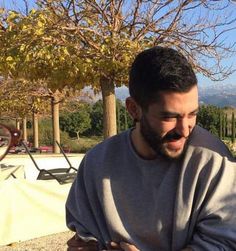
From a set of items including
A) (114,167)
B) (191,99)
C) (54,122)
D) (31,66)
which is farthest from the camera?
(54,122)

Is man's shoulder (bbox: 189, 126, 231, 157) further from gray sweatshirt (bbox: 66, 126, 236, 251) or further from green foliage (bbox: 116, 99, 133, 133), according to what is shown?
green foliage (bbox: 116, 99, 133, 133)

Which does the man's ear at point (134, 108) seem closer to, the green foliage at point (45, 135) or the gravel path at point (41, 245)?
the gravel path at point (41, 245)

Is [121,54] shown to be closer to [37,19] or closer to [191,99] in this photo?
[37,19]

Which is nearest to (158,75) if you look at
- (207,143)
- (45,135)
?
(207,143)

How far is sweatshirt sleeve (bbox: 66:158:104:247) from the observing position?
1.70 m

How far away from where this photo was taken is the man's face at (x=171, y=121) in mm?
1469

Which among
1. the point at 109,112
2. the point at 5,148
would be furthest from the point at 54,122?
the point at 5,148

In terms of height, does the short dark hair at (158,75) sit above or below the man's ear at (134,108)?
above

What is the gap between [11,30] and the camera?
24.3 feet

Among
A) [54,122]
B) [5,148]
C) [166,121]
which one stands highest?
[166,121]

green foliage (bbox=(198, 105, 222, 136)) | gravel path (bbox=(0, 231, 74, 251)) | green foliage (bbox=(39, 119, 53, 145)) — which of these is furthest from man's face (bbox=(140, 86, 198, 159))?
green foliage (bbox=(39, 119, 53, 145))

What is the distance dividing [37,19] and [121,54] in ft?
3.92

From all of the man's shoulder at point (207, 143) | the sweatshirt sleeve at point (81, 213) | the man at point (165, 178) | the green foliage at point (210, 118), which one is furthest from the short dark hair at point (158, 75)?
the green foliage at point (210, 118)

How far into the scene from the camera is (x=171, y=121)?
4.85 ft
